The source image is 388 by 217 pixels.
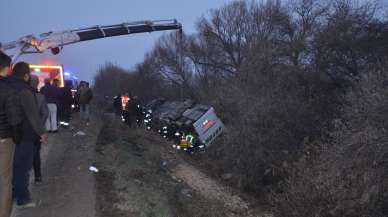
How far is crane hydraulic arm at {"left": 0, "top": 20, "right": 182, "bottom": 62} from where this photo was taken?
1866cm

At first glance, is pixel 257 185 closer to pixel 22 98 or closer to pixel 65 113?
pixel 65 113

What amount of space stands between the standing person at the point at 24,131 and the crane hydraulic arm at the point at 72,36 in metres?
12.6

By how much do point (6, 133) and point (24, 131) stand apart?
1011 mm

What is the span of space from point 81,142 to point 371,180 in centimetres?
760

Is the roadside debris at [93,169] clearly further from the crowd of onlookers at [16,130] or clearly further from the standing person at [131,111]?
the standing person at [131,111]

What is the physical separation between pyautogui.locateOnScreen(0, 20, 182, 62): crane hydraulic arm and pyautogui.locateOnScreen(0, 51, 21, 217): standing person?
13469mm

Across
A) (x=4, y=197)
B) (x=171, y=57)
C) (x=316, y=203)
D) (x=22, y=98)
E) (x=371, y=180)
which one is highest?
(x=22, y=98)

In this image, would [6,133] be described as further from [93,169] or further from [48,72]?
[48,72]

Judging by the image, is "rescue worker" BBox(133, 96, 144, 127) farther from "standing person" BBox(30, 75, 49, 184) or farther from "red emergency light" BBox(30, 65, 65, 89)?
"standing person" BBox(30, 75, 49, 184)

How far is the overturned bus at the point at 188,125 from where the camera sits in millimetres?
19703

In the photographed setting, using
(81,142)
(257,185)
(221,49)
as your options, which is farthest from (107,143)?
(221,49)

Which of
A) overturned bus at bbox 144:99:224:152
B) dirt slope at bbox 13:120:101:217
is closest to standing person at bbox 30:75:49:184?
dirt slope at bbox 13:120:101:217

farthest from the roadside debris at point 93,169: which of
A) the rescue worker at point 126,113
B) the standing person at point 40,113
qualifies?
the rescue worker at point 126,113

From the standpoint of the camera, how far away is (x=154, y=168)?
13406 millimetres
